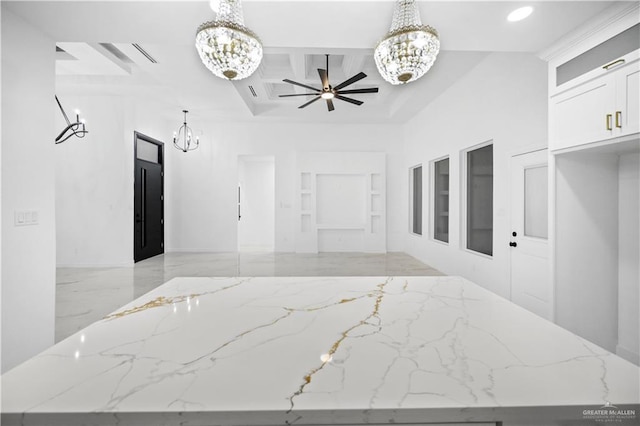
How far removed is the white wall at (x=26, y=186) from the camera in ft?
7.88

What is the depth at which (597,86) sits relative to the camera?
2285mm

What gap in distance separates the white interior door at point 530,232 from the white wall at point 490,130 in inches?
4.7

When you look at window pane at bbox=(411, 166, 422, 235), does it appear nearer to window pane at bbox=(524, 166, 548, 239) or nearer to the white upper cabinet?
window pane at bbox=(524, 166, 548, 239)

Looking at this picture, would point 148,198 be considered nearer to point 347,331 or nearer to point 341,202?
point 341,202

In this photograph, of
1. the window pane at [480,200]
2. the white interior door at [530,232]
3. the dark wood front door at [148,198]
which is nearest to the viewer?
the white interior door at [530,232]

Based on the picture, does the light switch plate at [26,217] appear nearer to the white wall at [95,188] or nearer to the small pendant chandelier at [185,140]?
the white wall at [95,188]

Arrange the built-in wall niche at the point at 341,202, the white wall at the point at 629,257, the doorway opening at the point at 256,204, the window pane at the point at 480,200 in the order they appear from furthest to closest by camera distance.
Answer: the doorway opening at the point at 256,204, the built-in wall niche at the point at 341,202, the window pane at the point at 480,200, the white wall at the point at 629,257

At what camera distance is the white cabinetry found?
6.78 ft

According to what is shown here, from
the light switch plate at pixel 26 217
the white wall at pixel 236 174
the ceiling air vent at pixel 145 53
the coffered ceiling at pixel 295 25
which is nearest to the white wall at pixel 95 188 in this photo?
the coffered ceiling at pixel 295 25

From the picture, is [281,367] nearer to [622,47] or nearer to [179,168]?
[622,47]

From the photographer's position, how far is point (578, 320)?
2.71m

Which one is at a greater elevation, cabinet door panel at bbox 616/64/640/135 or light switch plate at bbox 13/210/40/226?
cabinet door panel at bbox 616/64/640/135

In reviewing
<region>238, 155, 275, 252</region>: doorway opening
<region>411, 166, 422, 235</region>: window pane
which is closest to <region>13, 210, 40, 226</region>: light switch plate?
<region>411, 166, 422, 235</region>: window pane

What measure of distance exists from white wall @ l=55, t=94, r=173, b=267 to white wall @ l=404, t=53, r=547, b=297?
5631 millimetres
